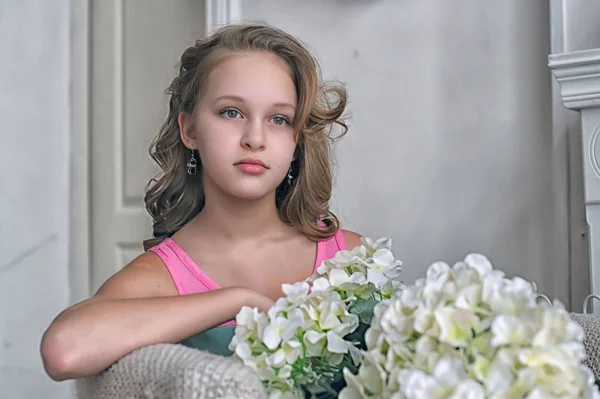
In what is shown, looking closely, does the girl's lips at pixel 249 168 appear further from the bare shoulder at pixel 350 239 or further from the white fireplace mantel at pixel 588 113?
the white fireplace mantel at pixel 588 113

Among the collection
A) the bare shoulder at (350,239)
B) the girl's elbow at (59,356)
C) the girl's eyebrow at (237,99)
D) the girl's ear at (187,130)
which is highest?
the girl's eyebrow at (237,99)

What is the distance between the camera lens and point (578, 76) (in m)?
1.11

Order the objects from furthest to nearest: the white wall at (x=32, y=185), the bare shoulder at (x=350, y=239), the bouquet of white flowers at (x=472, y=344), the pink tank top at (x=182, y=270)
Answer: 1. the white wall at (x=32, y=185)
2. the bare shoulder at (x=350, y=239)
3. the pink tank top at (x=182, y=270)
4. the bouquet of white flowers at (x=472, y=344)

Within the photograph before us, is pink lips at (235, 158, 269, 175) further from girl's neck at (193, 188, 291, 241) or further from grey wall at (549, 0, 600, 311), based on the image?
grey wall at (549, 0, 600, 311)

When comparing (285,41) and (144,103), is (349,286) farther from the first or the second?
(144,103)

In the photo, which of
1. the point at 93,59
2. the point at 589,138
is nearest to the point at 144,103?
the point at 93,59

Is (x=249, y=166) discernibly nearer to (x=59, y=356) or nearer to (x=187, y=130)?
(x=187, y=130)

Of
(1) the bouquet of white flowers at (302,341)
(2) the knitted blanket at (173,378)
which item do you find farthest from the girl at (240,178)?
(1) the bouquet of white flowers at (302,341)

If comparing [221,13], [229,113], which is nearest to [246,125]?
[229,113]

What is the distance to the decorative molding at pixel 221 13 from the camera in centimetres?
170

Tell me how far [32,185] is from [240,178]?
1217mm

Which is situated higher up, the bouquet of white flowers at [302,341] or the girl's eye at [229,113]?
the girl's eye at [229,113]

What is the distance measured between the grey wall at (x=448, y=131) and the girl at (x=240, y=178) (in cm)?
24

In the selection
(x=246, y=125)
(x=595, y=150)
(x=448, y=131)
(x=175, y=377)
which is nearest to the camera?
(x=175, y=377)
